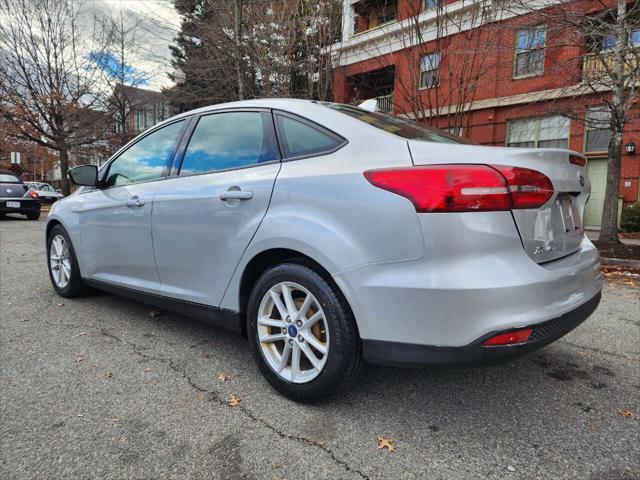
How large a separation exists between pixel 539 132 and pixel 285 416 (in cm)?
1589

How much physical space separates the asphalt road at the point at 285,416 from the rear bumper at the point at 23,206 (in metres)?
13.3

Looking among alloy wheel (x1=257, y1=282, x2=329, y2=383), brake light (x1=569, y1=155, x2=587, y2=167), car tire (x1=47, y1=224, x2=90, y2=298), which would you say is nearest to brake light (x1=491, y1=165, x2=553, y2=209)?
brake light (x1=569, y1=155, x2=587, y2=167)

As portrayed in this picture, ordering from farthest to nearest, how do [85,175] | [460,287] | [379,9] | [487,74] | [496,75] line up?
[496,75] → [379,9] → [487,74] → [85,175] → [460,287]

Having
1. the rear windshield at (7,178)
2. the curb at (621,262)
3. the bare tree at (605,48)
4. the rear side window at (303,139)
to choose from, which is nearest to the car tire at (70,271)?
the rear side window at (303,139)

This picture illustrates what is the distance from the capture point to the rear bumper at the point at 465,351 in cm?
173

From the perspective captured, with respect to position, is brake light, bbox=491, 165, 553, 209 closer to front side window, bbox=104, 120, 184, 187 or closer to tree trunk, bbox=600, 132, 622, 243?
front side window, bbox=104, 120, 184, 187

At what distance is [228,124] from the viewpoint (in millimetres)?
2789

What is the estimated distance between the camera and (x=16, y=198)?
14055 mm

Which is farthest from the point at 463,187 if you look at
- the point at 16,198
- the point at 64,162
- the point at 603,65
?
the point at 64,162

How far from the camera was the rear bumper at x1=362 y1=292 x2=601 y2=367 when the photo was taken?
173 centimetres

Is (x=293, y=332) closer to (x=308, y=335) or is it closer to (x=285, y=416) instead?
(x=308, y=335)

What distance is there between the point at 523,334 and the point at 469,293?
0.30 meters

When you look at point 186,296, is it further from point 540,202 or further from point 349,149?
point 540,202

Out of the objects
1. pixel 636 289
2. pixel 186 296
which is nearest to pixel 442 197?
pixel 186 296
